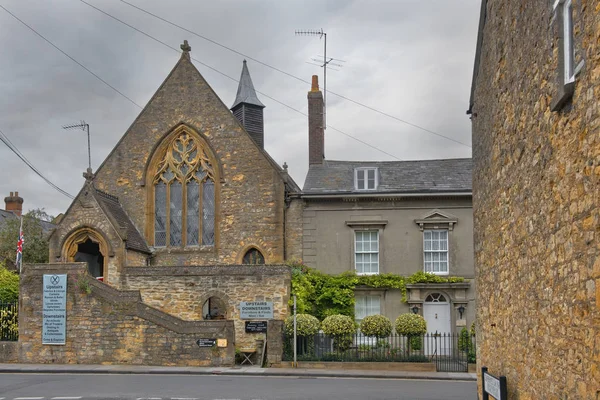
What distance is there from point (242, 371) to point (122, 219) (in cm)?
1157

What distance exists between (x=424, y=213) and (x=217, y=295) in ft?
31.2

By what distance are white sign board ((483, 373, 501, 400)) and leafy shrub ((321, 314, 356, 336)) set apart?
639 inches

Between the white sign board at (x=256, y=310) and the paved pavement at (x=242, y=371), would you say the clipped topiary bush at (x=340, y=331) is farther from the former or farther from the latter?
the white sign board at (x=256, y=310)

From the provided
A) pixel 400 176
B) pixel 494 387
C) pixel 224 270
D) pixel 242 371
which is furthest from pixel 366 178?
pixel 494 387

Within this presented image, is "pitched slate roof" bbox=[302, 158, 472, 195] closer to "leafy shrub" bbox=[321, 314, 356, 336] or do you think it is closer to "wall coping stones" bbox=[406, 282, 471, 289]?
"wall coping stones" bbox=[406, 282, 471, 289]

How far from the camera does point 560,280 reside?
6918 millimetres

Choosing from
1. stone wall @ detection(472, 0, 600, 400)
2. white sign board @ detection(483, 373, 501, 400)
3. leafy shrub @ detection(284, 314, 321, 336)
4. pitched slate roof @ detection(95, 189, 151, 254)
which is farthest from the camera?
pitched slate roof @ detection(95, 189, 151, 254)

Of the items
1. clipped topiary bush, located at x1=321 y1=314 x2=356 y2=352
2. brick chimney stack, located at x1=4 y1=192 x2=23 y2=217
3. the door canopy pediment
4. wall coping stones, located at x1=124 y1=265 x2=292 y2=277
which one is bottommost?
clipped topiary bush, located at x1=321 y1=314 x2=356 y2=352

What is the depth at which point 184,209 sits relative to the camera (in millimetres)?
34156

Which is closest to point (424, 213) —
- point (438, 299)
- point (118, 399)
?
point (438, 299)

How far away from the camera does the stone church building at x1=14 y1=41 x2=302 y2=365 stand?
95.9 ft

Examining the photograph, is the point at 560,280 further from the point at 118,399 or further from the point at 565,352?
the point at 118,399

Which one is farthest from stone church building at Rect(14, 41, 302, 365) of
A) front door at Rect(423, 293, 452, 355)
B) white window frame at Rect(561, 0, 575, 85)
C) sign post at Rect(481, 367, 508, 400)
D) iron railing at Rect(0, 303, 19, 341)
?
white window frame at Rect(561, 0, 575, 85)

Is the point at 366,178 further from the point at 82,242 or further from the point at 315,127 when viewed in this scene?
the point at 82,242
